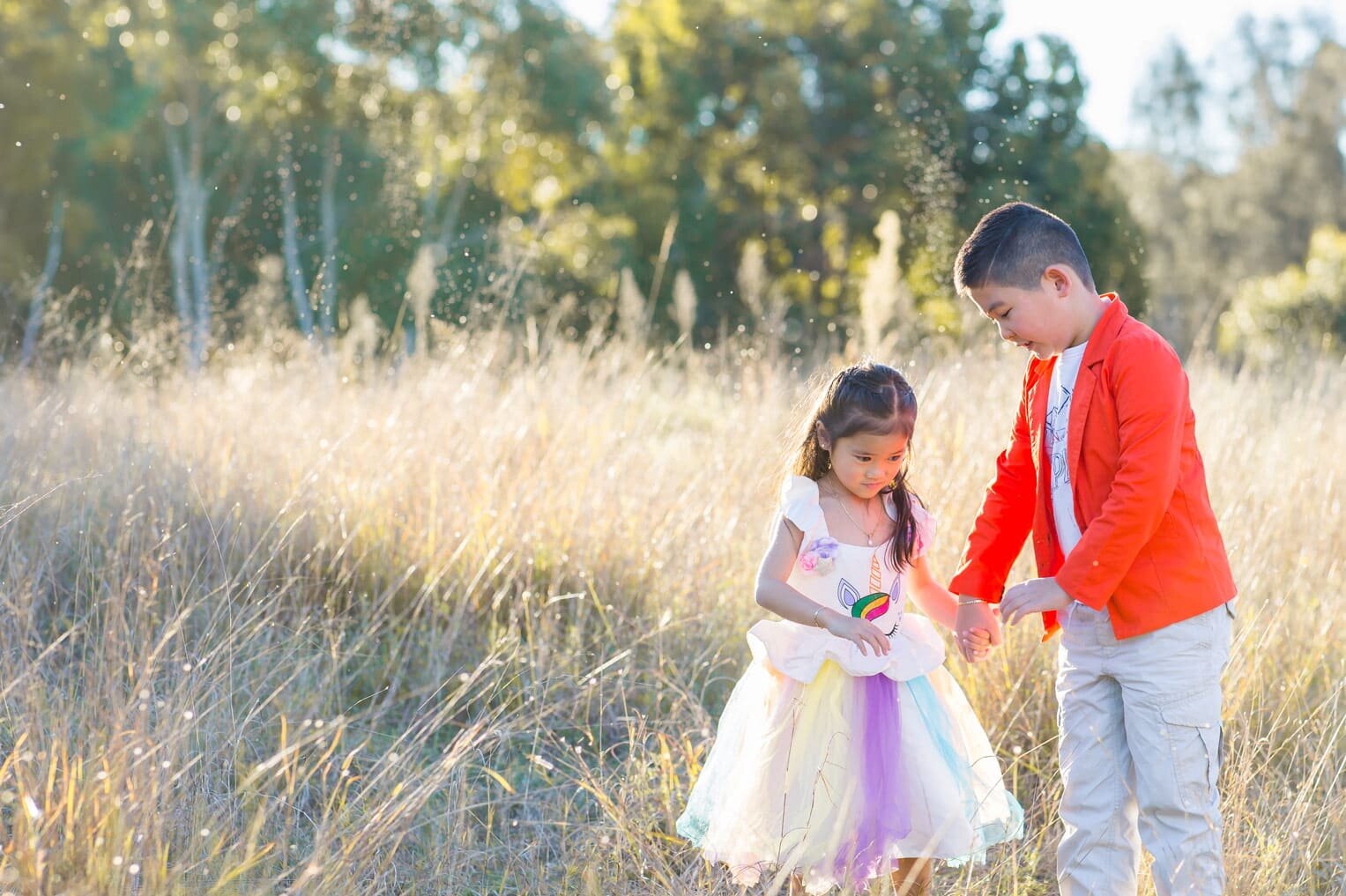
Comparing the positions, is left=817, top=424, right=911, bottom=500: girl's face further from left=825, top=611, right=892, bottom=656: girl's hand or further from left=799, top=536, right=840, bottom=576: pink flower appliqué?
left=825, top=611, right=892, bottom=656: girl's hand

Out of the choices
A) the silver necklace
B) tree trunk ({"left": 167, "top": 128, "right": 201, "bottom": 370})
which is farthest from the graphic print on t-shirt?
tree trunk ({"left": 167, "top": 128, "right": 201, "bottom": 370})

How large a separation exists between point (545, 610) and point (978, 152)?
898cm

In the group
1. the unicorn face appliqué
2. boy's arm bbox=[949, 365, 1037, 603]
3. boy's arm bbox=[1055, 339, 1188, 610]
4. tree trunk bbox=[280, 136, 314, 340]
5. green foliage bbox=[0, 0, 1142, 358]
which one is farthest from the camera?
green foliage bbox=[0, 0, 1142, 358]

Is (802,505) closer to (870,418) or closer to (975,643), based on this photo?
(870,418)

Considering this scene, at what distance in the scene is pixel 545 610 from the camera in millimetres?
3465

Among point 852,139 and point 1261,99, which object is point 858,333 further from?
point 1261,99

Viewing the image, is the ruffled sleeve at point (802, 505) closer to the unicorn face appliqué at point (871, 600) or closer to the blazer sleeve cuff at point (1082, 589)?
the unicorn face appliqué at point (871, 600)

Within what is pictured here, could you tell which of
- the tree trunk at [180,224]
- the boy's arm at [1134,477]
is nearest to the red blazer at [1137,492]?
the boy's arm at [1134,477]

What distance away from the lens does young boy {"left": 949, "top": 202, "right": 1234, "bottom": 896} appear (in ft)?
6.99

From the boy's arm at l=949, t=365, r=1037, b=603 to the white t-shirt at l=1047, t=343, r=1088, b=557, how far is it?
0.13 meters

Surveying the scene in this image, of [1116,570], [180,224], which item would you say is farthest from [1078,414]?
[180,224]

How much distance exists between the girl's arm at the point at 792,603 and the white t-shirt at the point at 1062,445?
454 mm

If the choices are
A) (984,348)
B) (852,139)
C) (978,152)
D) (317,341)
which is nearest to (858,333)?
(984,348)

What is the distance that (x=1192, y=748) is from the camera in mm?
2156
